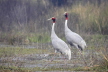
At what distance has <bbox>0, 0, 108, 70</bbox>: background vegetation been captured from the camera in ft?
57.6

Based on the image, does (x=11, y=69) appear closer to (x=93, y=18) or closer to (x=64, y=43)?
(x=64, y=43)

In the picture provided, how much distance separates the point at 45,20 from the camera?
68.4 feet

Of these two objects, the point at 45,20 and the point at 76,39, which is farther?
the point at 45,20

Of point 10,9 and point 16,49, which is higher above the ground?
point 10,9

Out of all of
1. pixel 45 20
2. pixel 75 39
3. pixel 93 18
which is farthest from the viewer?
pixel 45 20

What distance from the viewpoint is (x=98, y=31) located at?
1812cm

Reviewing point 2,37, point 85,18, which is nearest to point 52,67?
point 2,37

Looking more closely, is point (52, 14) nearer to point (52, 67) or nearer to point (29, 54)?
point (29, 54)

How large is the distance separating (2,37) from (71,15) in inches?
159

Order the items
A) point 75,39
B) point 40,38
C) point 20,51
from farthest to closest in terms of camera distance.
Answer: point 40,38, point 20,51, point 75,39

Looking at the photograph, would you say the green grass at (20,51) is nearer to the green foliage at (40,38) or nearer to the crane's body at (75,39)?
the crane's body at (75,39)

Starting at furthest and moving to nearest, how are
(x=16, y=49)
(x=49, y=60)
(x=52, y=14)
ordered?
(x=52, y=14) → (x=16, y=49) → (x=49, y=60)

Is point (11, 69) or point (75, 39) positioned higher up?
point (75, 39)

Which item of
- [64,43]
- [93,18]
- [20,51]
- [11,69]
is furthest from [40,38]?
[11,69]
